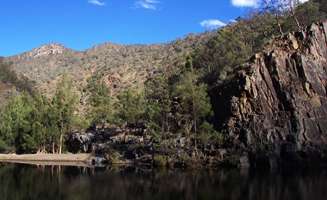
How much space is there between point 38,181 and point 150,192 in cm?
1640

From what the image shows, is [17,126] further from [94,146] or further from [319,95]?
[319,95]

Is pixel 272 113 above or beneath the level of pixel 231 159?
above

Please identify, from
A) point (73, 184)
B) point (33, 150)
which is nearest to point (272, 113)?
point (73, 184)

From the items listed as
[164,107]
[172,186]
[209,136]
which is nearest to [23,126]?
[164,107]

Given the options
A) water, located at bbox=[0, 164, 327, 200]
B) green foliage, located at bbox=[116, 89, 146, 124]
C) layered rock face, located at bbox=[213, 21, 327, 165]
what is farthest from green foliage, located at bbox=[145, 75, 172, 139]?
water, located at bbox=[0, 164, 327, 200]

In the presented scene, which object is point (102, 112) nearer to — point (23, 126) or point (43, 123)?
point (43, 123)

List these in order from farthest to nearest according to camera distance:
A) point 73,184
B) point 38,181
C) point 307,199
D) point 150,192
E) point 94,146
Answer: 1. point 94,146
2. point 38,181
3. point 73,184
4. point 150,192
5. point 307,199

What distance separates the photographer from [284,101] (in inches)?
3125

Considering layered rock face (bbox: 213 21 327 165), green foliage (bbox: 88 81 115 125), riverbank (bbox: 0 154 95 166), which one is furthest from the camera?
green foliage (bbox: 88 81 115 125)

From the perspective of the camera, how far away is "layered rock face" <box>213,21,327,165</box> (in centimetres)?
7519

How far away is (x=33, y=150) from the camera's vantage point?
4343 inches

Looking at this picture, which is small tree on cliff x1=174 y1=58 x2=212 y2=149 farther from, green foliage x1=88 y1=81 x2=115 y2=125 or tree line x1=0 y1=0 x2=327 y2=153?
green foliage x1=88 y1=81 x2=115 y2=125

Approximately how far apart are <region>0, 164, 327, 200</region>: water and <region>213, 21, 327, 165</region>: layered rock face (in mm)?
11939

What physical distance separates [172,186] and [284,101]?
34263 mm
